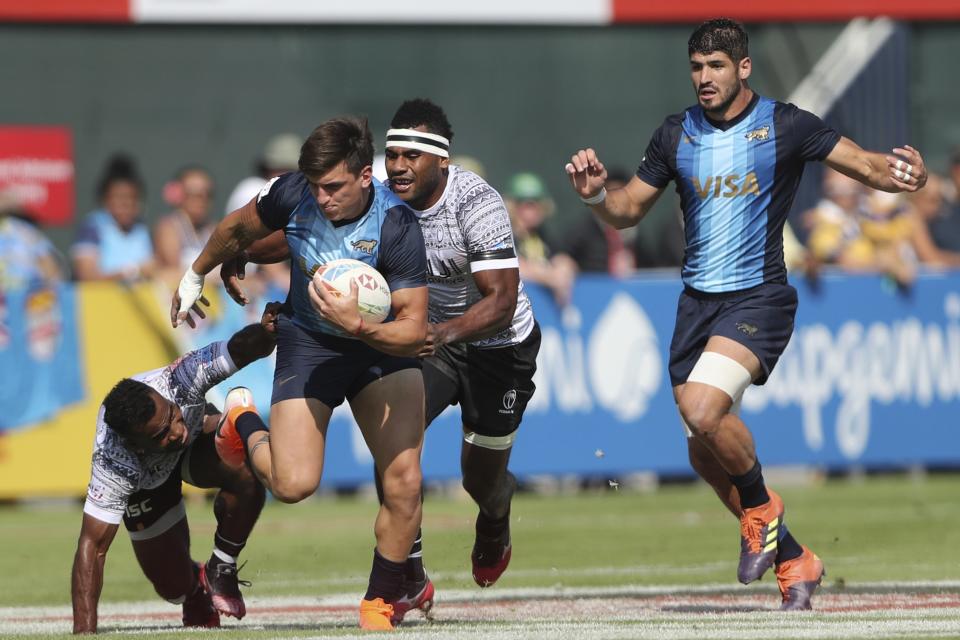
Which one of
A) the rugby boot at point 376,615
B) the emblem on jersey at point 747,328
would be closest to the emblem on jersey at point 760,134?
the emblem on jersey at point 747,328

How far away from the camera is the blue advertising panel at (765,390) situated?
16.7 m

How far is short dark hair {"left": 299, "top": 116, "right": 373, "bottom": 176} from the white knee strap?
6.53ft

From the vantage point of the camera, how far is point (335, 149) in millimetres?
8547

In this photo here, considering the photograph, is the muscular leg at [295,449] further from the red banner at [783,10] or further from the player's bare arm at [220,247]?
the red banner at [783,10]

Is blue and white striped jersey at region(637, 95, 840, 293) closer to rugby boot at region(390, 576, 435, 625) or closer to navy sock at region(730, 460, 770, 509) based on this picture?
navy sock at region(730, 460, 770, 509)

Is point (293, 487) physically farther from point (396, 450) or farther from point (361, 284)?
point (361, 284)

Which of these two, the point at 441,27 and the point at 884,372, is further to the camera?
the point at 441,27

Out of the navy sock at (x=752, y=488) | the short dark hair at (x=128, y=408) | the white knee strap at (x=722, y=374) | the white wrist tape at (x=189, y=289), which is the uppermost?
the white wrist tape at (x=189, y=289)

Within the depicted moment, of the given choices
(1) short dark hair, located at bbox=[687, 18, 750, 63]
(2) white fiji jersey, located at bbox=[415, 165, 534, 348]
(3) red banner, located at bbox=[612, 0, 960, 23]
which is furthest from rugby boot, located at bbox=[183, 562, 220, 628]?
(3) red banner, located at bbox=[612, 0, 960, 23]

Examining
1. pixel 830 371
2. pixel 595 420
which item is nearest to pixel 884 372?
pixel 830 371

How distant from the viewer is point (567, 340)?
1681cm

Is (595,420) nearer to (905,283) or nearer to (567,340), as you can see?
(567,340)

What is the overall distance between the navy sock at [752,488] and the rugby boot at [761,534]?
0.03 metres

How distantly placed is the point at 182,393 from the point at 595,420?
7701 millimetres
